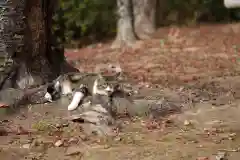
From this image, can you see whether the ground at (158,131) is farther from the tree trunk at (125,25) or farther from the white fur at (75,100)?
the tree trunk at (125,25)

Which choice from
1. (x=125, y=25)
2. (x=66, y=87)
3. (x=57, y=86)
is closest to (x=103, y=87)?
(x=66, y=87)

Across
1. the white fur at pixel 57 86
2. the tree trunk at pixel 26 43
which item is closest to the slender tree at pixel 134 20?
the tree trunk at pixel 26 43

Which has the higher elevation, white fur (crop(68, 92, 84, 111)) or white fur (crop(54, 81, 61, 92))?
white fur (crop(54, 81, 61, 92))

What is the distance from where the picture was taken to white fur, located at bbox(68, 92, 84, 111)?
215 inches

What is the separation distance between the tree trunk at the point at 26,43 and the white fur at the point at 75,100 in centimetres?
62

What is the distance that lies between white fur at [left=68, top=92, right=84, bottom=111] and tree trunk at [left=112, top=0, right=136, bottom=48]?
8498mm

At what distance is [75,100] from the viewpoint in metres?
5.49

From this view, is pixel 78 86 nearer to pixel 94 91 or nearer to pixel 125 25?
pixel 94 91

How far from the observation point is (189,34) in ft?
43.9

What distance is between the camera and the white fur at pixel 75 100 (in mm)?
5457

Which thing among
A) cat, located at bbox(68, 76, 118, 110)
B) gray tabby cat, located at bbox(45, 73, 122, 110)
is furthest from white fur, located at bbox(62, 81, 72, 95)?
cat, located at bbox(68, 76, 118, 110)

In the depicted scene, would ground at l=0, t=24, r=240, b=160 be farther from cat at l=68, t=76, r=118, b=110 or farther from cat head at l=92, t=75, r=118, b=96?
cat head at l=92, t=75, r=118, b=96

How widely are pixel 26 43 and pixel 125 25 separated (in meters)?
8.51

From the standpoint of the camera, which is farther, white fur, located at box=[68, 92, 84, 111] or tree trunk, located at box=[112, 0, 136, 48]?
tree trunk, located at box=[112, 0, 136, 48]
